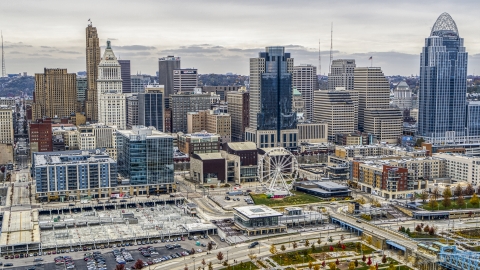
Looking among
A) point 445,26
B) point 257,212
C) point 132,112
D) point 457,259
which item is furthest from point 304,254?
point 132,112

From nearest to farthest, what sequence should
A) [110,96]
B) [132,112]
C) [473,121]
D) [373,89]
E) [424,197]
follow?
[424,197] < [473,121] < [110,96] < [373,89] < [132,112]

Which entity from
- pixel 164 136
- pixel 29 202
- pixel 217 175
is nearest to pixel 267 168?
pixel 217 175

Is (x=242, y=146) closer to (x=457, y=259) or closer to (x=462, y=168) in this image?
(x=462, y=168)

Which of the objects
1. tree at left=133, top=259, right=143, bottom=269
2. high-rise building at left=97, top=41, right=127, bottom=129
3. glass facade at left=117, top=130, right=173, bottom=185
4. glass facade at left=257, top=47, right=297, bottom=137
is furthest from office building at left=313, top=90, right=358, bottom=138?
tree at left=133, top=259, right=143, bottom=269

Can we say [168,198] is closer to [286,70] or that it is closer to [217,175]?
[217,175]

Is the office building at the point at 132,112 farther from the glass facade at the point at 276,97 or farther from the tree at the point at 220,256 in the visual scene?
the tree at the point at 220,256
